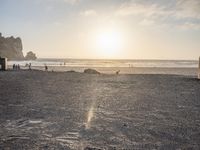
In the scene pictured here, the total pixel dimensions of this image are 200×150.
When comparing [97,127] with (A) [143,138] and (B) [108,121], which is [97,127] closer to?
(B) [108,121]

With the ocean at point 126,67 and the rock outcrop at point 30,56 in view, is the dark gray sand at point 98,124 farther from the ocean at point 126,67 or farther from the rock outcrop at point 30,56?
the rock outcrop at point 30,56

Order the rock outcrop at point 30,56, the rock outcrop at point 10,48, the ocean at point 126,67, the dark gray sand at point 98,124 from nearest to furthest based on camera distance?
the dark gray sand at point 98,124 < the ocean at point 126,67 < the rock outcrop at point 10,48 < the rock outcrop at point 30,56

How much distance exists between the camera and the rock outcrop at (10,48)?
577 feet

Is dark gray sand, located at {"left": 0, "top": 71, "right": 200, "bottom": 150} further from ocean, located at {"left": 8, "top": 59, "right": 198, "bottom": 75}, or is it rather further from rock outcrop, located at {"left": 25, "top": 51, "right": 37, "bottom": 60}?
rock outcrop, located at {"left": 25, "top": 51, "right": 37, "bottom": 60}

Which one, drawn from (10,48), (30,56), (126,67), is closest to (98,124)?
(126,67)

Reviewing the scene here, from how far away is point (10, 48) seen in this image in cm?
18425

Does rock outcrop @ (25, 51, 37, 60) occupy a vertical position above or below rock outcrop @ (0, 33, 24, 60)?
below

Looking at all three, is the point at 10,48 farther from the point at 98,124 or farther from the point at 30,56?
the point at 98,124

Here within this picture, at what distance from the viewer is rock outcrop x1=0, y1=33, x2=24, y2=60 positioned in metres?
176

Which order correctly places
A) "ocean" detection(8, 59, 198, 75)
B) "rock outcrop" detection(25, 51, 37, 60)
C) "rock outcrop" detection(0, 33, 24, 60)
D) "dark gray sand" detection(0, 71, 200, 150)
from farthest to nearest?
1. "rock outcrop" detection(25, 51, 37, 60)
2. "rock outcrop" detection(0, 33, 24, 60)
3. "ocean" detection(8, 59, 198, 75)
4. "dark gray sand" detection(0, 71, 200, 150)

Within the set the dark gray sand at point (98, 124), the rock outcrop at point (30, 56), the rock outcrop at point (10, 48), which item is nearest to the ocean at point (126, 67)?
the dark gray sand at point (98, 124)

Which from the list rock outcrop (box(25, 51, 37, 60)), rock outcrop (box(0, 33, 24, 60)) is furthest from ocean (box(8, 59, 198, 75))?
rock outcrop (box(25, 51, 37, 60))

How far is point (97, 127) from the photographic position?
381 inches

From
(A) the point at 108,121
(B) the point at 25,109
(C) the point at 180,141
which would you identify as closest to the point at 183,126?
(C) the point at 180,141
